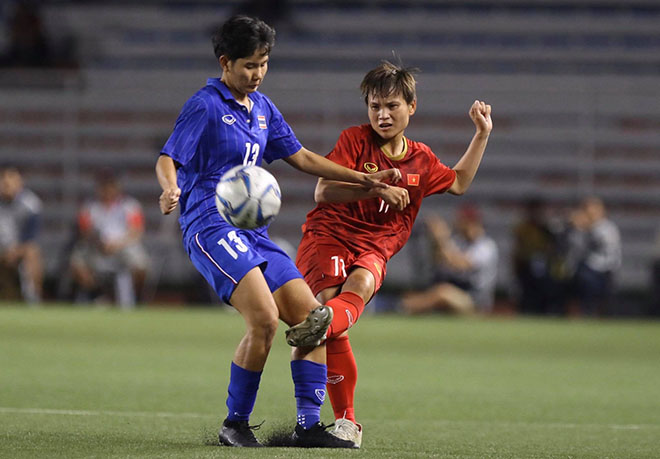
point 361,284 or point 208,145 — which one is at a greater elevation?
point 208,145

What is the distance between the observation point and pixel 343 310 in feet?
19.2

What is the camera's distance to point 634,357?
478 inches

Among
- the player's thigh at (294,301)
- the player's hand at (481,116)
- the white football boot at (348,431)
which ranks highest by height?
the player's hand at (481,116)

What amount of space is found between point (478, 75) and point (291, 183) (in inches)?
171

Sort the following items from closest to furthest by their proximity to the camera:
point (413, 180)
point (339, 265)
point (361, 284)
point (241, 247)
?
point (241, 247) → point (361, 284) → point (339, 265) → point (413, 180)

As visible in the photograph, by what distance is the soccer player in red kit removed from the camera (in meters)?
6.12

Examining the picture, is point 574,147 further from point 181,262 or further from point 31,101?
point 31,101

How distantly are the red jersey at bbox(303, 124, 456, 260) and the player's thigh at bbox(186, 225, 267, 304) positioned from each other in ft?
3.07

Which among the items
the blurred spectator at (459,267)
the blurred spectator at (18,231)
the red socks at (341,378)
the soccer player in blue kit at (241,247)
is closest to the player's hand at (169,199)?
the soccer player in blue kit at (241,247)

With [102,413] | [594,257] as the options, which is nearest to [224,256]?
[102,413]

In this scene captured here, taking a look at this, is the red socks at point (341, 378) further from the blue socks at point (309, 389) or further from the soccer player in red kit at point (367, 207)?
the blue socks at point (309, 389)

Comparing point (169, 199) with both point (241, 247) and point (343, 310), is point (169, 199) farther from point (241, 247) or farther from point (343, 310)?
point (343, 310)

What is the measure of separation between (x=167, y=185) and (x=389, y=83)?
1.69 metres

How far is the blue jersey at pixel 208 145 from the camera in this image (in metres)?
5.62
